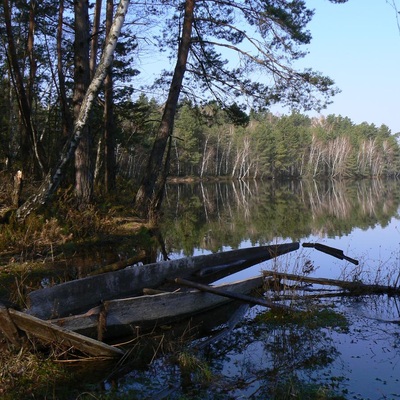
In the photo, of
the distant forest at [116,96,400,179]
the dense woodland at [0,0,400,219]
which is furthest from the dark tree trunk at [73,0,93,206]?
the distant forest at [116,96,400,179]

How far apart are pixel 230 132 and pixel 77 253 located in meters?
64.1

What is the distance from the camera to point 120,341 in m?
5.03

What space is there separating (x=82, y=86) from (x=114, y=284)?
20.1 ft

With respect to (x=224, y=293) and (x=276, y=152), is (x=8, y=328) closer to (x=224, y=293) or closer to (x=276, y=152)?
(x=224, y=293)

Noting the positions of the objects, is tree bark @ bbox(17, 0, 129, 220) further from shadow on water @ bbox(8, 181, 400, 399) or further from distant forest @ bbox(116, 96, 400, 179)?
distant forest @ bbox(116, 96, 400, 179)

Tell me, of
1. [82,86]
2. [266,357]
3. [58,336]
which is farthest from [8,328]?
[82,86]

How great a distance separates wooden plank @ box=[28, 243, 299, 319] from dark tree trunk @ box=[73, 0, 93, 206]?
435cm

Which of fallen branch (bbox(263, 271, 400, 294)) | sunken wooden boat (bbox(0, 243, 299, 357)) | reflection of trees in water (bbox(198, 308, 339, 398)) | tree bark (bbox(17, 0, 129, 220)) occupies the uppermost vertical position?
tree bark (bbox(17, 0, 129, 220))

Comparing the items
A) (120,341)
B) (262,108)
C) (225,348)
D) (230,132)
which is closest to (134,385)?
(120,341)

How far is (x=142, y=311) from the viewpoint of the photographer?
16.8ft

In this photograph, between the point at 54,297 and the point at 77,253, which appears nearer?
the point at 54,297

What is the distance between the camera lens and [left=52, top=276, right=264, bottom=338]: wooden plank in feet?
14.9

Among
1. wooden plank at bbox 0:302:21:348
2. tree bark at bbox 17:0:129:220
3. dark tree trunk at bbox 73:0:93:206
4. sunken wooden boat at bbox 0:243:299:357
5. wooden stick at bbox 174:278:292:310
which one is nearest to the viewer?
wooden plank at bbox 0:302:21:348

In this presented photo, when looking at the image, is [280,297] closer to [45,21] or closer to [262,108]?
[262,108]
